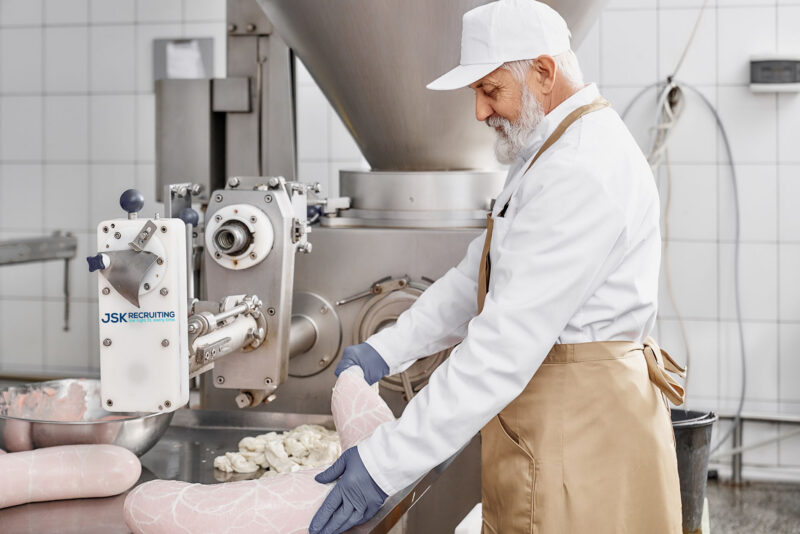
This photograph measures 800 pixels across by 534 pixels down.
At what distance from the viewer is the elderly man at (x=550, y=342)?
1.20 meters

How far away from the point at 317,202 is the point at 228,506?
958 millimetres

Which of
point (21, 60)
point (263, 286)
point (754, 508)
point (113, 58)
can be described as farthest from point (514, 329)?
point (21, 60)

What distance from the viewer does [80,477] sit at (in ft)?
4.37

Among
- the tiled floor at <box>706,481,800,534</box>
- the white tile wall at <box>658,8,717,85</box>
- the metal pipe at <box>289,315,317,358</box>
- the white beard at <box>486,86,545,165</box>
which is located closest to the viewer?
the white beard at <box>486,86,545,165</box>

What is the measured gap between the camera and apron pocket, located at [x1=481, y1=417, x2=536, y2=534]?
1.29m

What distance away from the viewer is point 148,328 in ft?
4.03

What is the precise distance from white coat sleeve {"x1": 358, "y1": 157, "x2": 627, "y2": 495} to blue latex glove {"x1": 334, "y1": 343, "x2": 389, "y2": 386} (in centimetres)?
39

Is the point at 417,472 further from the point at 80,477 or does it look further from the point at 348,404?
the point at 80,477

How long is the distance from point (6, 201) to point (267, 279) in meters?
3.03

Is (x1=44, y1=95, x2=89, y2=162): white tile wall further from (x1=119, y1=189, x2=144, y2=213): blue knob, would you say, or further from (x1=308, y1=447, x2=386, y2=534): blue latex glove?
(x1=308, y1=447, x2=386, y2=534): blue latex glove

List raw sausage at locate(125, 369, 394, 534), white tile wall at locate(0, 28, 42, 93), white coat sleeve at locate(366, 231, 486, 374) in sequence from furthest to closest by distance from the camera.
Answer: white tile wall at locate(0, 28, 42, 93) < white coat sleeve at locate(366, 231, 486, 374) < raw sausage at locate(125, 369, 394, 534)

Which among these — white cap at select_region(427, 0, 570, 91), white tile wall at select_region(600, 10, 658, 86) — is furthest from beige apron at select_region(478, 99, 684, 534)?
white tile wall at select_region(600, 10, 658, 86)

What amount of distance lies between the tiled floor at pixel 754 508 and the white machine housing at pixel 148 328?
245cm

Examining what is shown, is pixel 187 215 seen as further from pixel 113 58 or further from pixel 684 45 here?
pixel 113 58
